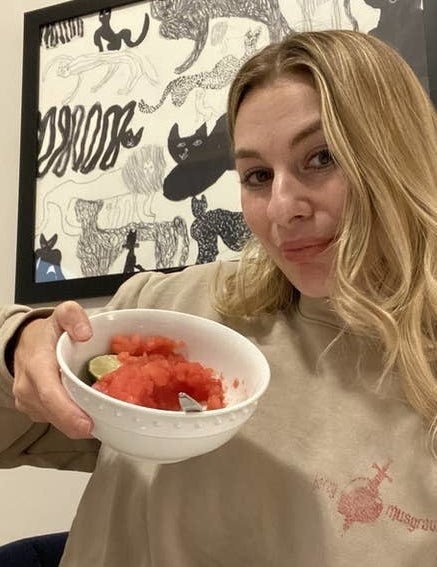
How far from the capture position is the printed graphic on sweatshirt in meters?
0.65

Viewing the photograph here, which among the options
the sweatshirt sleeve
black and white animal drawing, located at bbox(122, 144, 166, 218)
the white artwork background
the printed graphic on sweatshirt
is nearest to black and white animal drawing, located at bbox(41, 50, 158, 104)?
the white artwork background

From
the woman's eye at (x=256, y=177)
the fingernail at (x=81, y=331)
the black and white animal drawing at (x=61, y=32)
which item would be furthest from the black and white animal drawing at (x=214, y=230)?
the fingernail at (x=81, y=331)

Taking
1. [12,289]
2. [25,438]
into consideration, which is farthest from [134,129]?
[25,438]

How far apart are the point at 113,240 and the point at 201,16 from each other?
0.38m

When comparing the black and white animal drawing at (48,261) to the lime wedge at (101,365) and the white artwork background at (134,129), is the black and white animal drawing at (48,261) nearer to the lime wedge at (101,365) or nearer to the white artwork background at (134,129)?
the white artwork background at (134,129)

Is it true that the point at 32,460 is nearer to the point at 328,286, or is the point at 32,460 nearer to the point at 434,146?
the point at 328,286

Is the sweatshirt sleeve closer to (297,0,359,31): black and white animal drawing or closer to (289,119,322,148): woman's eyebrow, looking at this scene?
(289,119,322,148): woman's eyebrow

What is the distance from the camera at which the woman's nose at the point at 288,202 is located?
0.71 m

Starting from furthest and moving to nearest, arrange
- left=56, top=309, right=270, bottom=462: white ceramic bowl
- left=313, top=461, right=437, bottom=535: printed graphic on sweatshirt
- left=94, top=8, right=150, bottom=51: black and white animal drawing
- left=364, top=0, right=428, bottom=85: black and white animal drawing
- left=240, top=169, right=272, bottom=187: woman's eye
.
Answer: left=94, top=8, right=150, bottom=51: black and white animal drawing < left=364, top=0, right=428, bottom=85: black and white animal drawing < left=240, top=169, right=272, bottom=187: woman's eye < left=313, top=461, right=437, bottom=535: printed graphic on sweatshirt < left=56, top=309, right=270, bottom=462: white ceramic bowl

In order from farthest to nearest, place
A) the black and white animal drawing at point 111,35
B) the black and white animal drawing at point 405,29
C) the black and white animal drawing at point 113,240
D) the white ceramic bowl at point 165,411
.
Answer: the black and white animal drawing at point 111,35
the black and white animal drawing at point 113,240
the black and white animal drawing at point 405,29
the white ceramic bowl at point 165,411

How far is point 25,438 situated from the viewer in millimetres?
801

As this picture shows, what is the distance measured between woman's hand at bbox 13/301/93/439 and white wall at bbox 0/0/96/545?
551mm

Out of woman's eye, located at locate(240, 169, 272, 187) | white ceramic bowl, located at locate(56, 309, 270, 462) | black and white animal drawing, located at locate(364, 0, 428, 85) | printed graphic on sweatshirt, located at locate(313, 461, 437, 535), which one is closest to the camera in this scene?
white ceramic bowl, located at locate(56, 309, 270, 462)

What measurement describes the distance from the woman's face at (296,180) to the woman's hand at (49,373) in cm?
23
